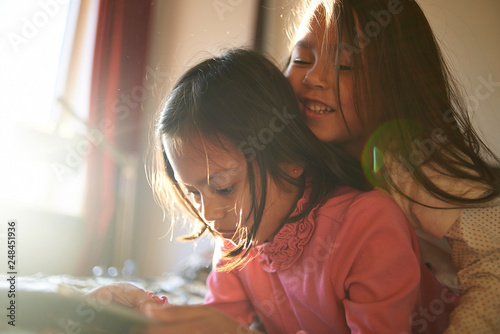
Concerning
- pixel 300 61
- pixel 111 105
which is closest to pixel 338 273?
pixel 300 61

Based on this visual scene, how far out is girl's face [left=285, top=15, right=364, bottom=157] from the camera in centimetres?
57

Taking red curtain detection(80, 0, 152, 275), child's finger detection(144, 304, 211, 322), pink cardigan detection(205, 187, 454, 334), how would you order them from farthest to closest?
red curtain detection(80, 0, 152, 275)
pink cardigan detection(205, 187, 454, 334)
child's finger detection(144, 304, 211, 322)

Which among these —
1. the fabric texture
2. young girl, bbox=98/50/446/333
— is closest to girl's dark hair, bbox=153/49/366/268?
young girl, bbox=98/50/446/333

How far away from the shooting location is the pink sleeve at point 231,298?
65cm

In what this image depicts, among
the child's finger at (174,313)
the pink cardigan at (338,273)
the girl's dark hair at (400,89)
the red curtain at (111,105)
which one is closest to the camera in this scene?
the child's finger at (174,313)

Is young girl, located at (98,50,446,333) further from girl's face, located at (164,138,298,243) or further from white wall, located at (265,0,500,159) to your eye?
white wall, located at (265,0,500,159)

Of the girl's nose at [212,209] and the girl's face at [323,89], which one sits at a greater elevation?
the girl's face at [323,89]

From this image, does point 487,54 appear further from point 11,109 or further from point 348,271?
point 11,109

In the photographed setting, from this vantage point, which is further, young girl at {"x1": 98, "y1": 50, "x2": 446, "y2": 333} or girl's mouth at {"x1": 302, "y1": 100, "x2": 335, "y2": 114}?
girl's mouth at {"x1": 302, "y1": 100, "x2": 335, "y2": 114}

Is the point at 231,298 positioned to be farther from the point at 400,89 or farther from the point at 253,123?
the point at 400,89

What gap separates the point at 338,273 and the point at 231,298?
0.21 m

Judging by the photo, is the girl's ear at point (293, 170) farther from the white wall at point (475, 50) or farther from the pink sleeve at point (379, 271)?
the white wall at point (475, 50)

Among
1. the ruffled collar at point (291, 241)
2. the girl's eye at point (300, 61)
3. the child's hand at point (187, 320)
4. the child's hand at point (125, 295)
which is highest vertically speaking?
the girl's eye at point (300, 61)

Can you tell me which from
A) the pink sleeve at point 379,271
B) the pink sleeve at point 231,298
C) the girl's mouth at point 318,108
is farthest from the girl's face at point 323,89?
the pink sleeve at point 231,298
